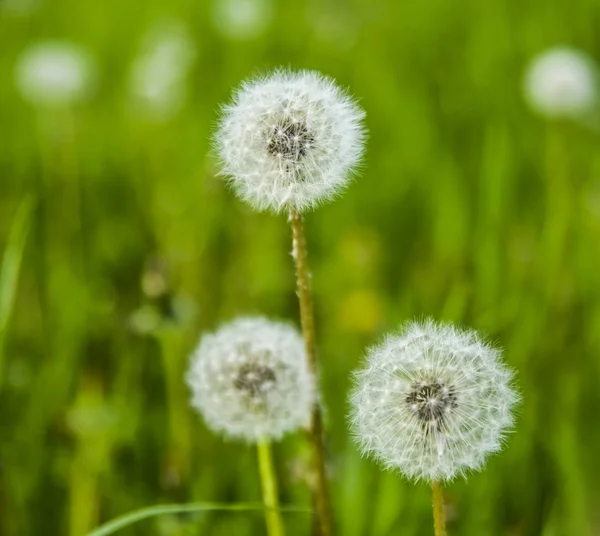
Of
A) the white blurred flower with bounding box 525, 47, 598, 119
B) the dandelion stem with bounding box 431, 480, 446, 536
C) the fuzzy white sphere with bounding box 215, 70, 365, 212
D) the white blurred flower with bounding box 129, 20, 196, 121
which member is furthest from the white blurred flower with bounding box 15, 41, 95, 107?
the dandelion stem with bounding box 431, 480, 446, 536

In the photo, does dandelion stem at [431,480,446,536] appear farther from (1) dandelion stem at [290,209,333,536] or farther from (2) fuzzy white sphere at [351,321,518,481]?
(1) dandelion stem at [290,209,333,536]

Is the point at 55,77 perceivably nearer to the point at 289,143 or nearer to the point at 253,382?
the point at 253,382

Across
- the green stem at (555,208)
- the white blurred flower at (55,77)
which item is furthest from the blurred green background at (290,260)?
the white blurred flower at (55,77)

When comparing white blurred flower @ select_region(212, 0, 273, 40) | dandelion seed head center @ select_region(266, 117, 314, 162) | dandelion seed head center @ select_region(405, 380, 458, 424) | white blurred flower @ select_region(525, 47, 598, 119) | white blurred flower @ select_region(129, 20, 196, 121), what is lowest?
dandelion seed head center @ select_region(405, 380, 458, 424)

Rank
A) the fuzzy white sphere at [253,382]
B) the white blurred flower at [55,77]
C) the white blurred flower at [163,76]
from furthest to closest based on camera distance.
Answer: the white blurred flower at [55,77]
the white blurred flower at [163,76]
the fuzzy white sphere at [253,382]

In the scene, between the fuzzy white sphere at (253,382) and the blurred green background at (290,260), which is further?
the blurred green background at (290,260)

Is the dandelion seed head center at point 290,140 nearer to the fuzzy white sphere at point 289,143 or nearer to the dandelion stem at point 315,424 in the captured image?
the fuzzy white sphere at point 289,143

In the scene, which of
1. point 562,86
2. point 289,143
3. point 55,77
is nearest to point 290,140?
point 289,143
